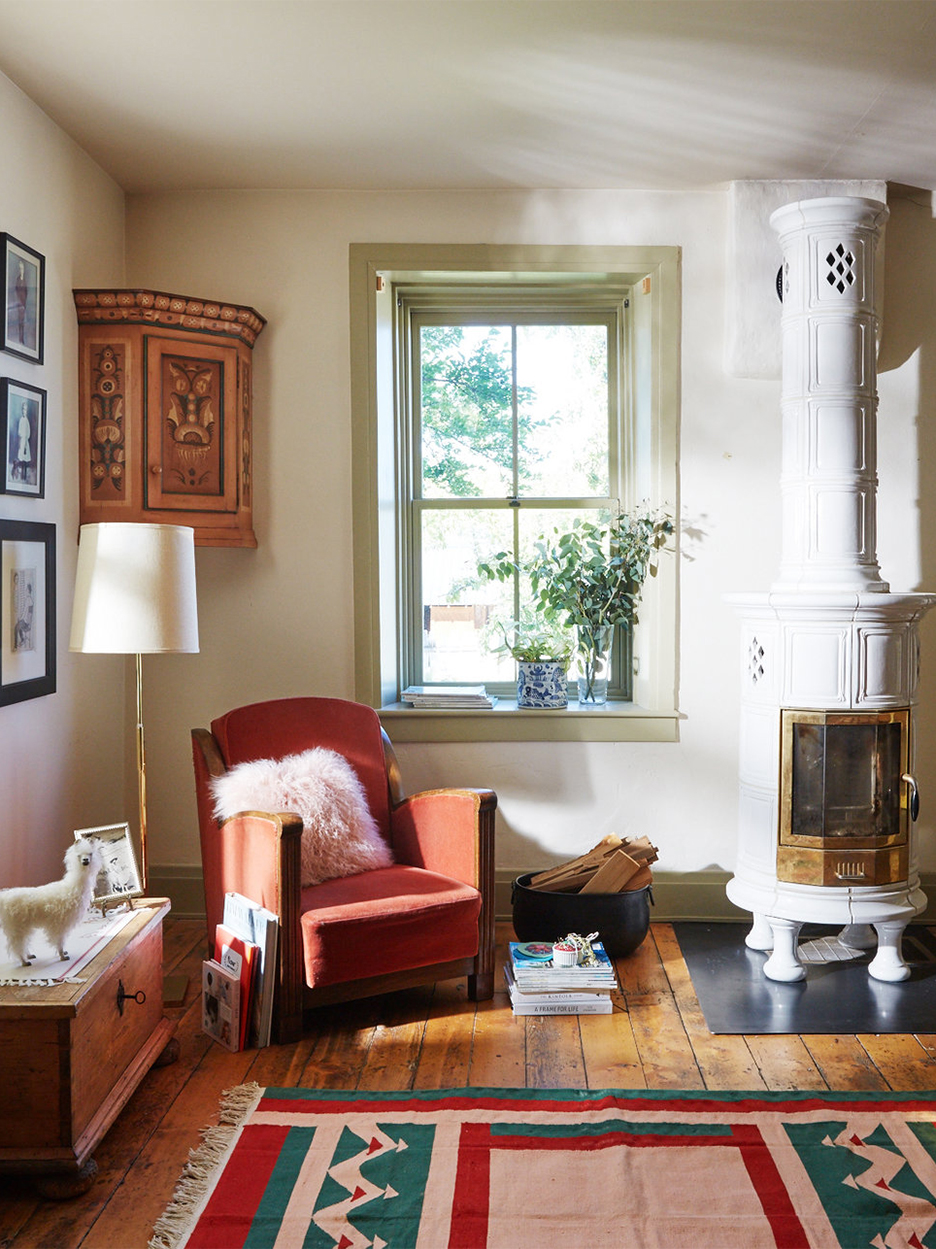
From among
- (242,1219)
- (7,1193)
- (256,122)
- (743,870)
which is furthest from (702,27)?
(7,1193)

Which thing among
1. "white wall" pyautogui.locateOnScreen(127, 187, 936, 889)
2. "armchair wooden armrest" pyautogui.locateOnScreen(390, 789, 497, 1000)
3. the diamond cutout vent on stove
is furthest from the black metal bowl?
the diamond cutout vent on stove

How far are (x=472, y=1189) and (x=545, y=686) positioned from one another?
2137 millimetres

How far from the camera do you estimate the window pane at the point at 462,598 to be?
169 inches

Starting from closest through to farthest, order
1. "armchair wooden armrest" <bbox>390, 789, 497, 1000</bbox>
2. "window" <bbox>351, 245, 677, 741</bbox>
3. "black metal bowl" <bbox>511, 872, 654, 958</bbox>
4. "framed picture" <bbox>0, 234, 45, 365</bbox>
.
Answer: "framed picture" <bbox>0, 234, 45, 365</bbox> → "armchair wooden armrest" <bbox>390, 789, 497, 1000</bbox> → "black metal bowl" <bbox>511, 872, 654, 958</bbox> → "window" <bbox>351, 245, 677, 741</bbox>

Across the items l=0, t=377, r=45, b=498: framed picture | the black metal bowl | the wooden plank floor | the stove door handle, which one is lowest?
the wooden plank floor

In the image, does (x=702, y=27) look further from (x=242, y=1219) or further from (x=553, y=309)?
(x=242, y=1219)

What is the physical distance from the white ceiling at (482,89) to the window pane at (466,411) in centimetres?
65

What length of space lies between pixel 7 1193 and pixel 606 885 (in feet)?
6.68

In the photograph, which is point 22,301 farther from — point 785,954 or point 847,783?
point 785,954

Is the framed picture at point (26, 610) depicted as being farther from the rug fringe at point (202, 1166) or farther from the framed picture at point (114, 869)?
the rug fringe at point (202, 1166)

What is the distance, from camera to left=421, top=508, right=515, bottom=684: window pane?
4.30m

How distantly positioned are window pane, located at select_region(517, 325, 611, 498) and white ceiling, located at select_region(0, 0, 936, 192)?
0.65 metres

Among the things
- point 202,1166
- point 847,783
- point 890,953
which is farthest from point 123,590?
point 890,953

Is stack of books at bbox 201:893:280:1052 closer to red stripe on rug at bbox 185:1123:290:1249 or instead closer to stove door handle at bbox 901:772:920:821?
red stripe on rug at bbox 185:1123:290:1249
